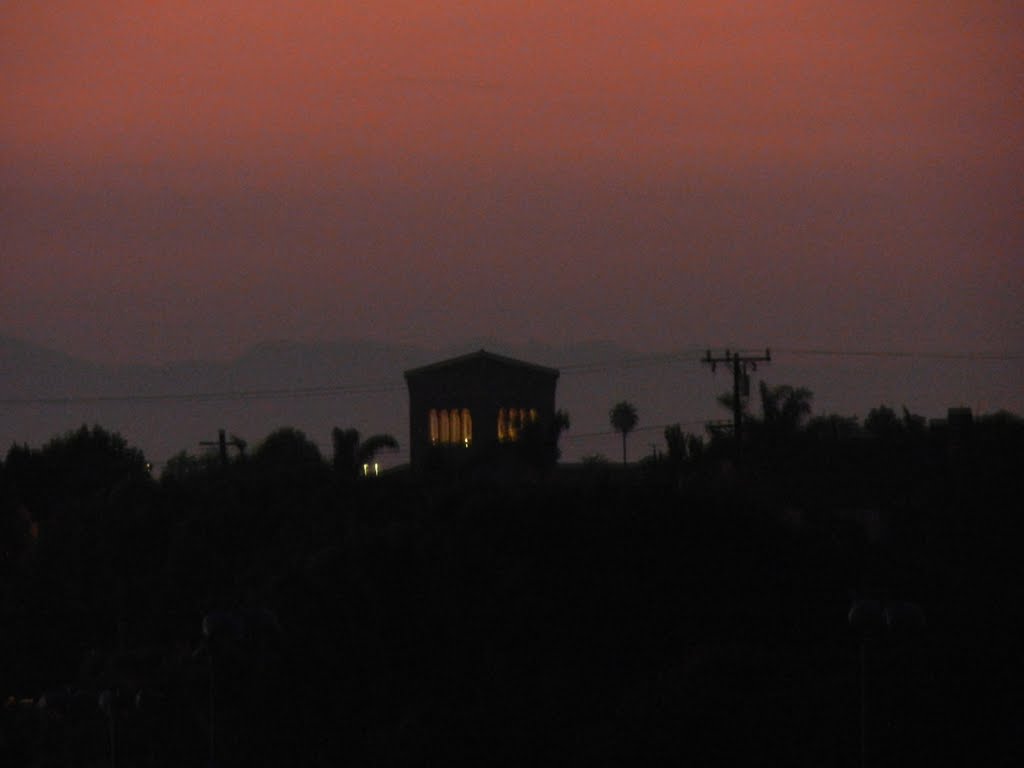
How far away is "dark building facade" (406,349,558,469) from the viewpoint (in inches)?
4353

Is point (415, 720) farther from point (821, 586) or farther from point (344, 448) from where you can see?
point (344, 448)

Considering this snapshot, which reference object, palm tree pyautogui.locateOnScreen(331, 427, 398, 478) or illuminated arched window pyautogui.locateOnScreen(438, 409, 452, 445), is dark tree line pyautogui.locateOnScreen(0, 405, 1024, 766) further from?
illuminated arched window pyautogui.locateOnScreen(438, 409, 452, 445)

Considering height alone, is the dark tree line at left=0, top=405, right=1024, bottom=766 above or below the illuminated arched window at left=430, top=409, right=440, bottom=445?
below

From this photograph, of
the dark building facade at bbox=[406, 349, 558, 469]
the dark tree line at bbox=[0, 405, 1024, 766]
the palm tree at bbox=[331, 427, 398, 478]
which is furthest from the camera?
the dark building facade at bbox=[406, 349, 558, 469]

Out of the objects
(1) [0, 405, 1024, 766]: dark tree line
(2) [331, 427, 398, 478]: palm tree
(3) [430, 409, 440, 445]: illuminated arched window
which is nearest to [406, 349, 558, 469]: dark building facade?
(3) [430, 409, 440, 445]: illuminated arched window

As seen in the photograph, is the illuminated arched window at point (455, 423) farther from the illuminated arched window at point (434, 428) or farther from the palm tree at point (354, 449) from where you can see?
the palm tree at point (354, 449)

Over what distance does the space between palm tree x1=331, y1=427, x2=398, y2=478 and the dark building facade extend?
142 ft

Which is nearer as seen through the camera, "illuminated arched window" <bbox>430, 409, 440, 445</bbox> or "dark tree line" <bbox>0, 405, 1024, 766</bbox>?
"dark tree line" <bbox>0, 405, 1024, 766</bbox>

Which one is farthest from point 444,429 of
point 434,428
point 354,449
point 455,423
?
point 354,449

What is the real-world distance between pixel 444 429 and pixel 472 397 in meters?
2.61

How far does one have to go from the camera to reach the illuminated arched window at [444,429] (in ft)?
363

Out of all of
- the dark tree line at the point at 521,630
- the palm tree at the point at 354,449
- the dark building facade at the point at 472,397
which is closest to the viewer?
the dark tree line at the point at 521,630

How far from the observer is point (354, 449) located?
213ft

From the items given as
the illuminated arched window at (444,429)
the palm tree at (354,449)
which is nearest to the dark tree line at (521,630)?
the palm tree at (354,449)
